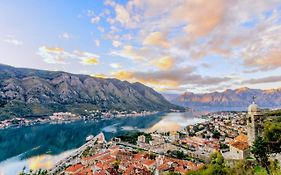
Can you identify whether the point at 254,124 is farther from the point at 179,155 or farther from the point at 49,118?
the point at 49,118

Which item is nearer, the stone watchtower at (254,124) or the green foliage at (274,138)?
the green foliage at (274,138)

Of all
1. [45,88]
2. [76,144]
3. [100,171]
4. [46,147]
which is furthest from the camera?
[45,88]

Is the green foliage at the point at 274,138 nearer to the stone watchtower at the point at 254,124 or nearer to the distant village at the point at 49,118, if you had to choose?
the stone watchtower at the point at 254,124

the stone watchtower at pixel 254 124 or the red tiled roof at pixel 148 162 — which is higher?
the stone watchtower at pixel 254 124

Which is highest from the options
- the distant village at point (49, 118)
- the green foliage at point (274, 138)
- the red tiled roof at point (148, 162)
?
the green foliage at point (274, 138)

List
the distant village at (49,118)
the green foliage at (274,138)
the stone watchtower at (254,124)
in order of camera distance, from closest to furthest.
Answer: the green foliage at (274,138), the stone watchtower at (254,124), the distant village at (49,118)

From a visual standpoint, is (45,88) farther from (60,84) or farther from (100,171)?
(100,171)

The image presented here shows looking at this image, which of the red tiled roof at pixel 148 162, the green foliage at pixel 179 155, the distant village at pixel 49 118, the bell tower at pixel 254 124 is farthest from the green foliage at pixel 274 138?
the distant village at pixel 49 118

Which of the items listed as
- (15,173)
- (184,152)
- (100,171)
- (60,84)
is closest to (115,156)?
(100,171)

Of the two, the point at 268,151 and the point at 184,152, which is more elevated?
the point at 268,151

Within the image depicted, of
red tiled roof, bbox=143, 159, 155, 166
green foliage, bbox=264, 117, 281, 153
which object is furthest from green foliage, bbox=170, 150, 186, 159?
green foliage, bbox=264, 117, 281, 153

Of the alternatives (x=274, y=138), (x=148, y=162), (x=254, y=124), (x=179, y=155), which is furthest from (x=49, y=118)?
(x=274, y=138)
